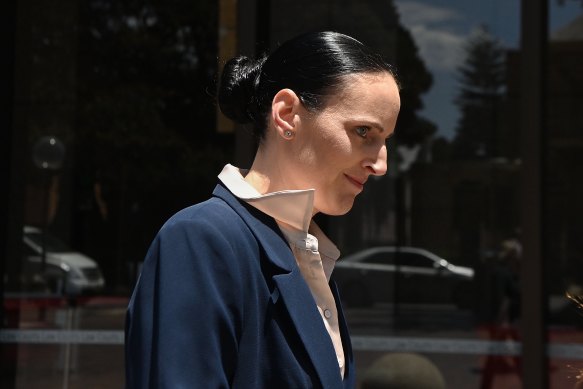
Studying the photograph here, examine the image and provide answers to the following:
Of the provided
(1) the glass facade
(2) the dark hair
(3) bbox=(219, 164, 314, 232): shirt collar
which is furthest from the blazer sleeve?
(1) the glass facade

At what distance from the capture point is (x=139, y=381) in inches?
58.2

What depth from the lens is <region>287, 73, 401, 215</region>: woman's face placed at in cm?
161

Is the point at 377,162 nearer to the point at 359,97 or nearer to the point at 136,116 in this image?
the point at 359,97

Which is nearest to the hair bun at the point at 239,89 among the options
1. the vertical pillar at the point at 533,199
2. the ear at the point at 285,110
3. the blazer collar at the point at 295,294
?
the ear at the point at 285,110

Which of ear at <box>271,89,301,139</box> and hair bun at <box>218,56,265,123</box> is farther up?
hair bun at <box>218,56,265,123</box>

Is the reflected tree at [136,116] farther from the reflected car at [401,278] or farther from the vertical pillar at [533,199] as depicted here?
the vertical pillar at [533,199]

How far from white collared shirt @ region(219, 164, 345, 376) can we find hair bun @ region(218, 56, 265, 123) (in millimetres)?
121

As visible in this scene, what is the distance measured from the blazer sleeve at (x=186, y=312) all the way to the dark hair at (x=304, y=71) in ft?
0.89

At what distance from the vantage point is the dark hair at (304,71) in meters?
1.62

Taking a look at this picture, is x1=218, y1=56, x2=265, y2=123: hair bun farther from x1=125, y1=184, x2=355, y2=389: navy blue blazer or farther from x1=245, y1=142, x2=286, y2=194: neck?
x1=125, y1=184, x2=355, y2=389: navy blue blazer

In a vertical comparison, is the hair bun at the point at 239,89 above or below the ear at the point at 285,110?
above

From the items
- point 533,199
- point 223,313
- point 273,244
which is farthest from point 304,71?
point 533,199

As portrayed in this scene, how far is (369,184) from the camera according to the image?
236 inches

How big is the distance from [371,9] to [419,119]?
69 cm
